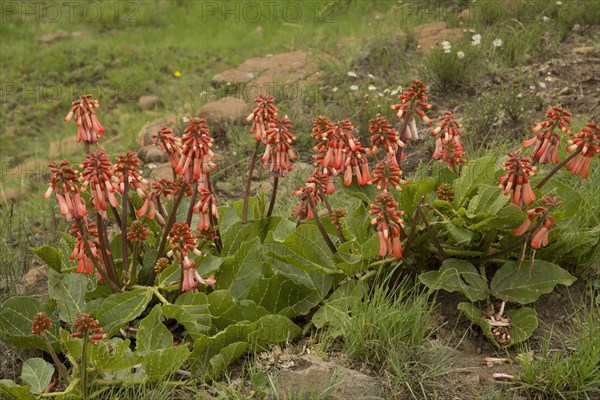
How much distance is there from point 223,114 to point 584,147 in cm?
395

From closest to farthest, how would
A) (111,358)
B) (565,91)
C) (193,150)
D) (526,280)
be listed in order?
(111,358) < (193,150) < (526,280) < (565,91)

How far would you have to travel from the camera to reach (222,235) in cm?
375

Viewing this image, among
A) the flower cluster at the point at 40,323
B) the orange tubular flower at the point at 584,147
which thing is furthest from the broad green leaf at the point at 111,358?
the orange tubular flower at the point at 584,147

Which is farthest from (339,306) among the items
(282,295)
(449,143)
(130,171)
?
(130,171)

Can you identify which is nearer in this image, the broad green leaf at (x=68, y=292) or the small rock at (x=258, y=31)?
the broad green leaf at (x=68, y=292)

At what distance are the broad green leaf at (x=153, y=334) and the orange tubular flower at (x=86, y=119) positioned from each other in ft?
2.69

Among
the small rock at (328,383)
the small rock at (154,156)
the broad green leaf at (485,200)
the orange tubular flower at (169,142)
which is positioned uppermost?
the orange tubular flower at (169,142)

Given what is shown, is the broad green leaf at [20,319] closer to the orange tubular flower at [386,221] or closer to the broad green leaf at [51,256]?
the broad green leaf at [51,256]

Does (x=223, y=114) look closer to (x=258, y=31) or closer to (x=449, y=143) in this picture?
(x=449, y=143)

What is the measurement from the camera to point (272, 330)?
3176 mm

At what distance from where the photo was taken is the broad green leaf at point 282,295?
3.40m

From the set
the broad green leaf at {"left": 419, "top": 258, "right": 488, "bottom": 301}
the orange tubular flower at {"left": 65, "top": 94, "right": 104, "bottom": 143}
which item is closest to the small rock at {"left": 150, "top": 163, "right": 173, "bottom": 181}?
Result: the orange tubular flower at {"left": 65, "top": 94, "right": 104, "bottom": 143}

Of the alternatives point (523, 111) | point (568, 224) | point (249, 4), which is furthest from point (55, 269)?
point (249, 4)

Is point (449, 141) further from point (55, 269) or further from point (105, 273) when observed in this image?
point (55, 269)
